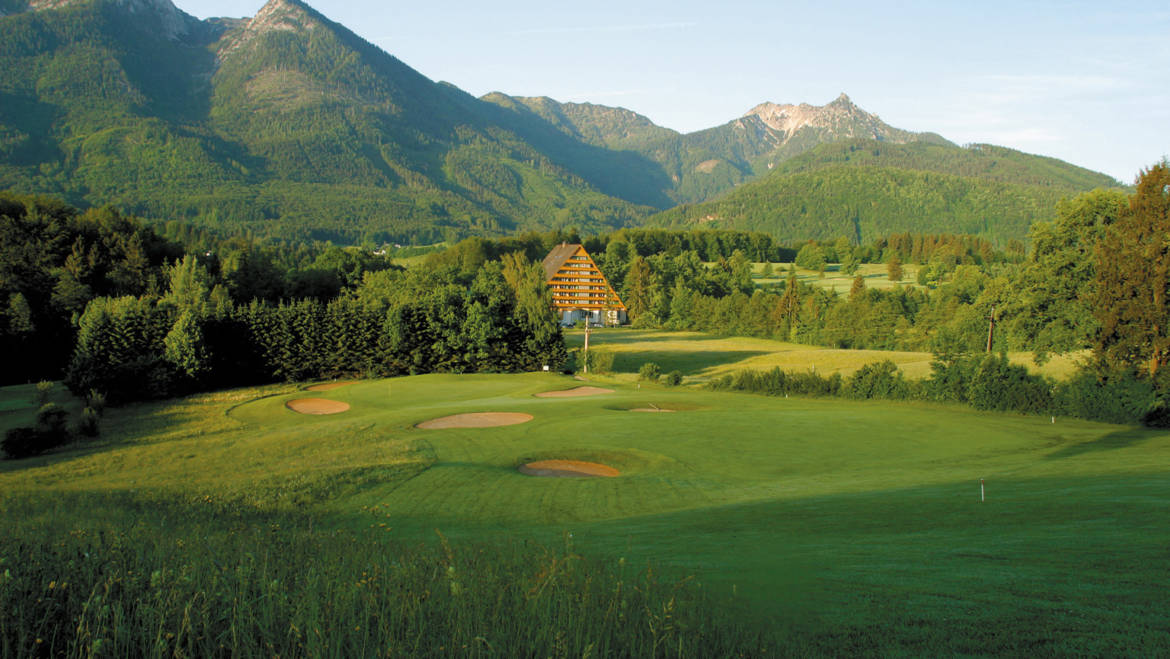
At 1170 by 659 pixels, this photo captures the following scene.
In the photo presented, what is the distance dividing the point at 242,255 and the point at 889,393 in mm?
59801

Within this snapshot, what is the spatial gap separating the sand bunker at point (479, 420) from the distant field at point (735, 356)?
2172 cm

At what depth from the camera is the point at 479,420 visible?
28.8 metres

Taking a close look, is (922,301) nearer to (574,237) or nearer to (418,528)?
(574,237)

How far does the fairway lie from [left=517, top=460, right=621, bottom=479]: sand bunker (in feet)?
0.63

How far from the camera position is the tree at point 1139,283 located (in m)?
28.1

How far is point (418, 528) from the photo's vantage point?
1188cm

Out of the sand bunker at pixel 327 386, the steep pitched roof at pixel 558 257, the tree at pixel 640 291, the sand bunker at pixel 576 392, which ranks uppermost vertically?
the steep pitched roof at pixel 558 257

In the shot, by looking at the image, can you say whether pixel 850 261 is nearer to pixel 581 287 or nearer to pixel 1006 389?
pixel 581 287

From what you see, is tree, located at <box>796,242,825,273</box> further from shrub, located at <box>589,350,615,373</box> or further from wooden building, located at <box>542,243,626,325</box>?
shrub, located at <box>589,350,615,373</box>

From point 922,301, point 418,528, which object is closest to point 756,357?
point 922,301

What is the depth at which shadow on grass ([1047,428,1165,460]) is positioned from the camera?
1860 centimetres

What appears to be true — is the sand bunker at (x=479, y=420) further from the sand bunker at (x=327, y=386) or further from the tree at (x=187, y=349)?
the tree at (x=187, y=349)

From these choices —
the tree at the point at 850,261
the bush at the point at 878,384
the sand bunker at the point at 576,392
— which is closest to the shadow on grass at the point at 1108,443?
the bush at the point at 878,384

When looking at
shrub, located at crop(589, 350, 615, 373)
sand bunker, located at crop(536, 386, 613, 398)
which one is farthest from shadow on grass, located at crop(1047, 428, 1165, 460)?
shrub, located at crop(589, 350, 615, 373)
